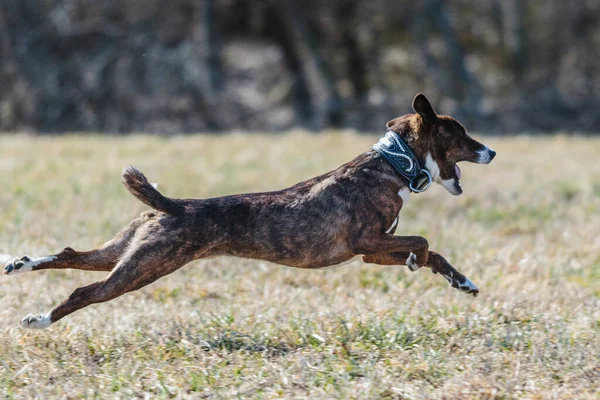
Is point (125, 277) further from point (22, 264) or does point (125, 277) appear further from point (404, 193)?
point (404, 193)

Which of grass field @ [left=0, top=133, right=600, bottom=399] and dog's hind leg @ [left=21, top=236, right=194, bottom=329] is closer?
grass field @ [left=0, top=133, right=600, bottom=399]

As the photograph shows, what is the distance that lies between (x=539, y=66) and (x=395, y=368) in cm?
2435

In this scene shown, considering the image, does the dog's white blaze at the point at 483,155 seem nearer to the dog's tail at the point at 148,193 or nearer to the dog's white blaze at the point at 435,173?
the dog's white blaze at the point at 435,173

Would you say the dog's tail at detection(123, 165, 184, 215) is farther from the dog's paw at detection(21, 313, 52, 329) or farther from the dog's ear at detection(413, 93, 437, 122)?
the dog's ear at detection(413, 93, 437, 122)

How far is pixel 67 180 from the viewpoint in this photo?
13.3 meters

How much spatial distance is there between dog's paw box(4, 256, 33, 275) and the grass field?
421 mm

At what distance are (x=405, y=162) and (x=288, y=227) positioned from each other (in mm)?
917

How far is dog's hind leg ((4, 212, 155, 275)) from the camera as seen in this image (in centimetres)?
623

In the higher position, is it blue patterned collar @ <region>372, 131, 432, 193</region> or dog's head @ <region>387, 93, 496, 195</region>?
dog's head @ <region>387, 93, 496, 195</region>

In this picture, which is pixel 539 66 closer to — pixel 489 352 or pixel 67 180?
pixel 67 180

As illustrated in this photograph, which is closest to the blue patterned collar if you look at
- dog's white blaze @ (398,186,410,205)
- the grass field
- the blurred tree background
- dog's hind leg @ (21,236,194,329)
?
dog's white blaze @ (398,186,410,205)

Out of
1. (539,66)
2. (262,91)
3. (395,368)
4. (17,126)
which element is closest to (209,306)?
(395,368)

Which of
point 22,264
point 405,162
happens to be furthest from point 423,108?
point 22,264

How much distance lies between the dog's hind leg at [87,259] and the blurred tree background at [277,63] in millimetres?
16601
